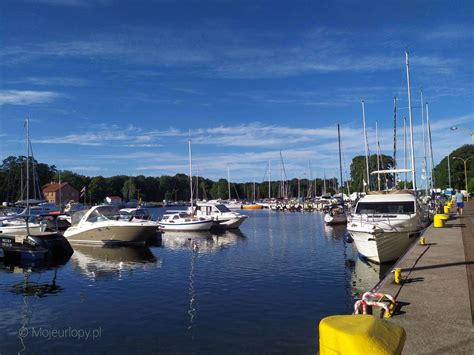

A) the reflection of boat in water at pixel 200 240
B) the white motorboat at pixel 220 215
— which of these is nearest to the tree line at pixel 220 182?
the white motorboat at pixel 220 215

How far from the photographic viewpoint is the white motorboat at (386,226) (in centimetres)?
1928

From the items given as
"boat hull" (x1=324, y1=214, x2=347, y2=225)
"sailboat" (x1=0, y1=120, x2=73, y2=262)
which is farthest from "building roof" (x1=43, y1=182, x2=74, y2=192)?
"sailboat" (x1=0, y1=120, x2=73, y2=262)

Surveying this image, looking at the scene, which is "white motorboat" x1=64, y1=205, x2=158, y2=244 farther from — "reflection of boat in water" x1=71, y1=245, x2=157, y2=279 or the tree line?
the tree line

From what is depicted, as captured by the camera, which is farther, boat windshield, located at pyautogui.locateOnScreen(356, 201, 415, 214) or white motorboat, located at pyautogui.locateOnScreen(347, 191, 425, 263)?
boat windshield, located at pyautogui.locateOnScreen(356, 201, 415, 214)

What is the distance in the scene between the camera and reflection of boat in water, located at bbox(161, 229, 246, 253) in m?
32.5

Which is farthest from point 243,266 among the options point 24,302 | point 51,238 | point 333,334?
point 333,334

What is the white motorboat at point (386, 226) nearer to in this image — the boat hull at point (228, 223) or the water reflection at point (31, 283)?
the water reflection at point (31, 283)

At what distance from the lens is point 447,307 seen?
9.39 meters

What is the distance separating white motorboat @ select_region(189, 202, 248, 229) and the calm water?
20.5 m

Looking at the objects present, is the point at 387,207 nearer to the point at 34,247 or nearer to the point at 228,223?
the point at 34,247

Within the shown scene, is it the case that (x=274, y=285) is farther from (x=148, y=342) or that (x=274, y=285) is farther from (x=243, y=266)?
(x=148, y=342)

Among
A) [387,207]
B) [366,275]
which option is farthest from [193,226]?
[366,275]

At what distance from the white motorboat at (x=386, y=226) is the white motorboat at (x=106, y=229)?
16936 millimetres

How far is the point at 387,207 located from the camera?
73.5ft
